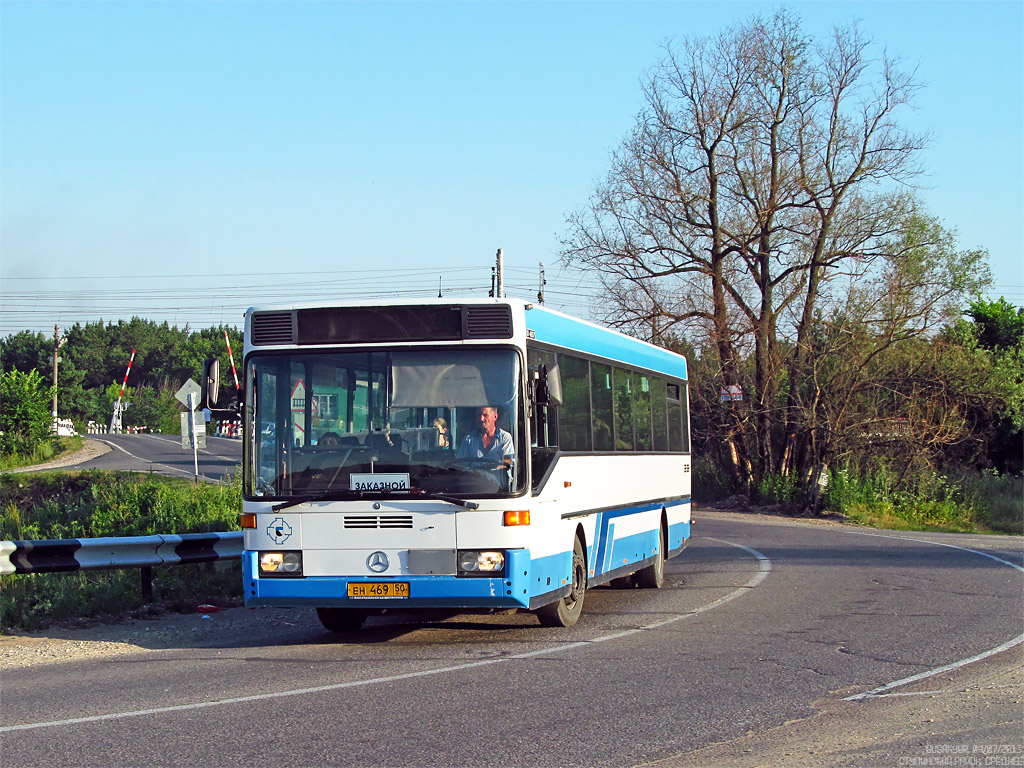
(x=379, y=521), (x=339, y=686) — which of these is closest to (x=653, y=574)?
(x=379, y=521)

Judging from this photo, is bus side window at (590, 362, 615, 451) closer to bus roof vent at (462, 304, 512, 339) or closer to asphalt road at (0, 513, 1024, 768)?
asphalt road at (0, 513, 1024, 768)

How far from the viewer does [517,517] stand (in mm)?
9602

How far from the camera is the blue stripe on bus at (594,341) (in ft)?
34.8

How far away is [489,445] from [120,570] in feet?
22.6

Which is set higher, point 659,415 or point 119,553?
point 659,415

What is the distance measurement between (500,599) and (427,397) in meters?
1.83

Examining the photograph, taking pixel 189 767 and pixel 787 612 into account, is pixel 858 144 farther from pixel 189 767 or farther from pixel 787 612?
pixel 189 767

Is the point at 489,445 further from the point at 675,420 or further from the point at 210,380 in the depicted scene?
the point at 675,420

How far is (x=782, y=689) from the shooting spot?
8.02 metres

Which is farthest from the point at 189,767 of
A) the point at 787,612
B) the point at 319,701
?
the point at 787,612

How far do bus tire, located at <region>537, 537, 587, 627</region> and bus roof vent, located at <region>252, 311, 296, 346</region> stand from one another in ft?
11.2

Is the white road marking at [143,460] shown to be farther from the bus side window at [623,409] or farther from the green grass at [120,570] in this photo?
the bus side window at [623,409]

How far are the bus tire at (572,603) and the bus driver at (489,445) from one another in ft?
5.69

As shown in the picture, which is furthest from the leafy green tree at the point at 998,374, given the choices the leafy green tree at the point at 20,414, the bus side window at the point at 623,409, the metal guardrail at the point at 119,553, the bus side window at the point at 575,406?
the leafy green tree at the point at 20,414
